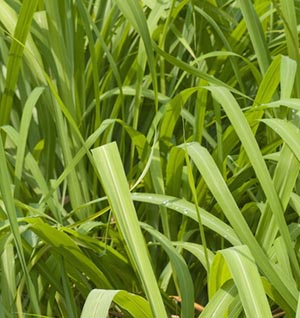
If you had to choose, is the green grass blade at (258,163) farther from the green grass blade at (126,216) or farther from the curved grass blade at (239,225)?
the green grass blade at (126,216)

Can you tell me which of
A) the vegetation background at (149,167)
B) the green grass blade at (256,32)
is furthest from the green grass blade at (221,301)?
the green grass blade at (256,32)

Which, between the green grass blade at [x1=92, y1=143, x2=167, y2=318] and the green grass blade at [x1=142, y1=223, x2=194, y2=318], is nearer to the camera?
the green grass blade at [x1=92, y1=143, x2=167, y2=318]

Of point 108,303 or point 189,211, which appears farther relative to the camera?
point 189,211

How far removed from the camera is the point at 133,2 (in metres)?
1.30

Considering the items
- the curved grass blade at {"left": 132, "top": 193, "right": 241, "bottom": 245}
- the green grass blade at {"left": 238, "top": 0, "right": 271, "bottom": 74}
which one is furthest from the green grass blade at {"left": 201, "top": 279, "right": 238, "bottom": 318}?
the green grass blade at {"left": 238, "top": 0, "right": 271, "bottom": 74}

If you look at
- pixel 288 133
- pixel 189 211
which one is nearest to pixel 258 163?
pixel 288 133

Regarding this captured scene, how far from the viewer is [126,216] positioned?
114cm

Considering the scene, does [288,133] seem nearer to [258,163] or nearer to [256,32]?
[258,163]

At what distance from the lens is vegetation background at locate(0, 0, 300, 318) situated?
1169 millimetres

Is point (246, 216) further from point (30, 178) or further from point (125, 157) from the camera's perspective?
point (30, 178)

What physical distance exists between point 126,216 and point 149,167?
0.28 m

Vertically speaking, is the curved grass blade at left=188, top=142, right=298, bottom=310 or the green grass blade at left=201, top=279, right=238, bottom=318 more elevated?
the curved grass blade at left=188, top=142, right=298, bottom=310

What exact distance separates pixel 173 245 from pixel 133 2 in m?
0.37

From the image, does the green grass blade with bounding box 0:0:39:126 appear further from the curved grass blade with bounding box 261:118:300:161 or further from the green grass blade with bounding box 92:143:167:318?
the curved grass blade with bounding box 261:118:300:161
